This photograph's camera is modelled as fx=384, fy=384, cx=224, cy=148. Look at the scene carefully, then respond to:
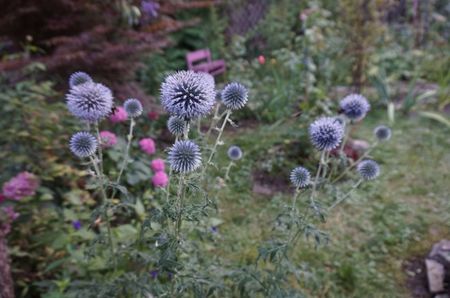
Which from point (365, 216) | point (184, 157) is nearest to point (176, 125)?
point (184, 157)

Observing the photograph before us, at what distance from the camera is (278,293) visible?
1720 mm

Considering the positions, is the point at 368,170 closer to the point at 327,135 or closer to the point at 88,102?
the point at 327,135

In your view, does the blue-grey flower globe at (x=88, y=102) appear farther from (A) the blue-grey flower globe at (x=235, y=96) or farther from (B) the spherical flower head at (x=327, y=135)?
(B) the spherical flower head at (x=327, y=135)

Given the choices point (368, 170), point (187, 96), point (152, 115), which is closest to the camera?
point (187, 96)

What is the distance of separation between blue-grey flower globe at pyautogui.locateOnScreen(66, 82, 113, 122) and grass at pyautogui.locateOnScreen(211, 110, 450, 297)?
1.36m

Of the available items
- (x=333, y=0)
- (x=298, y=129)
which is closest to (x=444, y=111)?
(x=298, y=129)

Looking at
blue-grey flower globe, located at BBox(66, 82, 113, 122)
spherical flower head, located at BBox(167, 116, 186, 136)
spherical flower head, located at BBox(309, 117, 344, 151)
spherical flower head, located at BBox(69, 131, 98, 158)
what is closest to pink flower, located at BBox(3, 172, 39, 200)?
spherical flower head, located at BBox(69, 131, 98, 158)

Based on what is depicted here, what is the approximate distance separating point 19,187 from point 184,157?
3.91 feet

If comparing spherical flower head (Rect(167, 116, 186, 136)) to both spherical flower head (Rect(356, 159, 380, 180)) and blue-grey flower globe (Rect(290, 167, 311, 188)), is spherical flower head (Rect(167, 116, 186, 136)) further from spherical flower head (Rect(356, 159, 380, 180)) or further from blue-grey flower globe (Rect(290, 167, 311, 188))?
spherical flower head (Rect(356, 159, 380, 180))

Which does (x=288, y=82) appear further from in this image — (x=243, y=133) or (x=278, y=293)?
(x=278, y=293)

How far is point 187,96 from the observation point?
1.40 m

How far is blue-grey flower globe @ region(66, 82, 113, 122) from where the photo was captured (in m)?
1.59

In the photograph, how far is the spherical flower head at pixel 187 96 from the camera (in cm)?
140

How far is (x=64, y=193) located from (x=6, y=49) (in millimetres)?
1959
